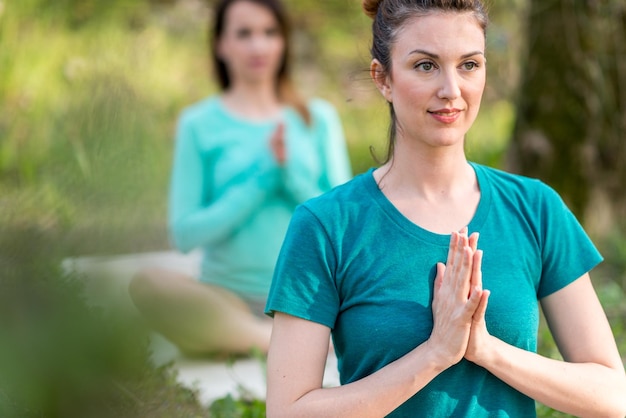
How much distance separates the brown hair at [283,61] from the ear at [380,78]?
2.21 meters

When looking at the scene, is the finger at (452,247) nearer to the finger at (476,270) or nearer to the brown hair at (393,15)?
the finger at (476,270)

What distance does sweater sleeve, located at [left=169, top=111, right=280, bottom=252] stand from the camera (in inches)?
146

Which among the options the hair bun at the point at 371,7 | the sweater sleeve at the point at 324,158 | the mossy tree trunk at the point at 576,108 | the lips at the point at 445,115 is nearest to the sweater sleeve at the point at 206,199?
the sweater sleeve at the point at 324,158

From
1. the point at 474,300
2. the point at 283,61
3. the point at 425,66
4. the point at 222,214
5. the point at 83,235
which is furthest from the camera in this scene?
the point at 283,61

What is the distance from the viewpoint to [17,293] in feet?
2.05

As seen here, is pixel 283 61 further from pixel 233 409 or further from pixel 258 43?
pixel 233 409

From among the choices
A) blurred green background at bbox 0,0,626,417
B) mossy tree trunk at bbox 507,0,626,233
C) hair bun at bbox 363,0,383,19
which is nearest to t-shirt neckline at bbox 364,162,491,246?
hair bun at bbox 363,0,383,19

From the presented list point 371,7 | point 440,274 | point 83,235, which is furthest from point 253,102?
point 83,235

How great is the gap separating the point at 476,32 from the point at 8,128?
186cm

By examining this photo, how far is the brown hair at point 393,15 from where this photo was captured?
1.73 m

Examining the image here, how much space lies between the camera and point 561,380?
1.65 m

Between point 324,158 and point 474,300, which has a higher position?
point 474,300

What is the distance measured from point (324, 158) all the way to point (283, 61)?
0.56 meters

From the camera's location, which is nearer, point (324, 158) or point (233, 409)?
point (233, 409)
